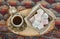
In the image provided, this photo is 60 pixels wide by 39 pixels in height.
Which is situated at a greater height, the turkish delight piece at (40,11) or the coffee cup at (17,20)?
the turkish delight piece at (40,11)

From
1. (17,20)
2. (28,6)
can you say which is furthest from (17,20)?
(28,6)

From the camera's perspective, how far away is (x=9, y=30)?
964 mm

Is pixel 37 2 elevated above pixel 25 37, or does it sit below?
above

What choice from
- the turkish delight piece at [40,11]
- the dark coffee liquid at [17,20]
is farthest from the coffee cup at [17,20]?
the turkish delight piece at [40,11]

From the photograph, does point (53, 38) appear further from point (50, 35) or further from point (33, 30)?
point (33, 30)

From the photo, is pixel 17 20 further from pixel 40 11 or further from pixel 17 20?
pixel 40 11

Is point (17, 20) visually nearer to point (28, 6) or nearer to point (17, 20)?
point (17, 20)

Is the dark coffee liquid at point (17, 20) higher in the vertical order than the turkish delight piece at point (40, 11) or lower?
lower

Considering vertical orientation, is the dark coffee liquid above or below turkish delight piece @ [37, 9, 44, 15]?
below

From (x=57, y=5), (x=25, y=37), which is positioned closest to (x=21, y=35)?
(x=25, y=37)

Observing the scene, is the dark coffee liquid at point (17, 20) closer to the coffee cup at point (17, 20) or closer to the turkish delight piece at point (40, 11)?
the coffee cup at point (17, 20)

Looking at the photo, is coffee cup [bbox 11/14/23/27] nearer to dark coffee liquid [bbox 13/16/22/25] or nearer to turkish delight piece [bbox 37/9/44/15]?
dark coffee liquid [bbox 13/16/22/25]

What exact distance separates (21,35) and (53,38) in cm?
19

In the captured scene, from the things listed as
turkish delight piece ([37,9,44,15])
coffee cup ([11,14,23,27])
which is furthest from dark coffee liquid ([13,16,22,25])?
turkish delight piece ([37,9,44,15])
